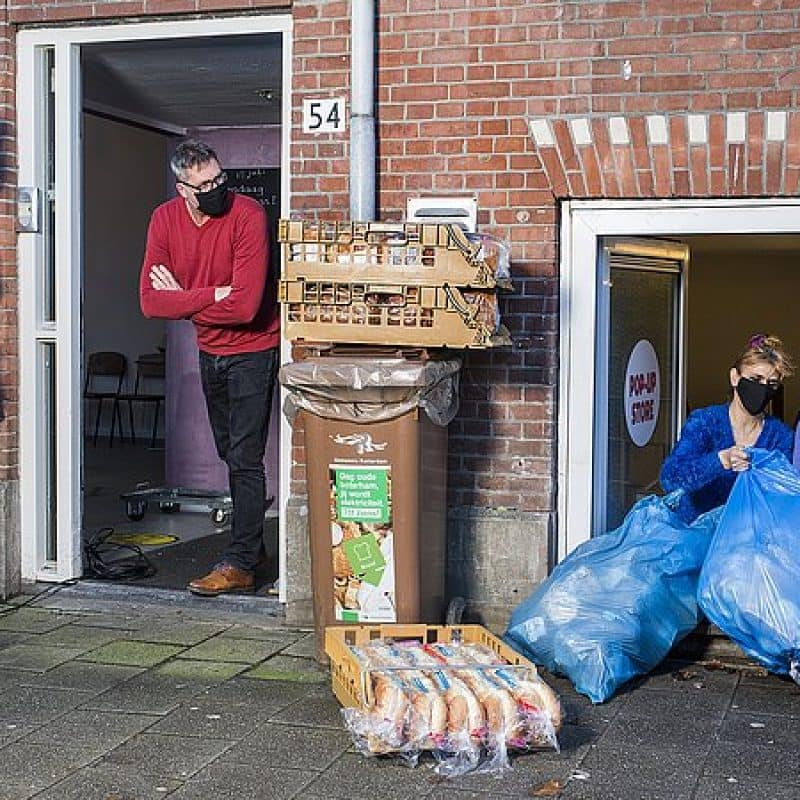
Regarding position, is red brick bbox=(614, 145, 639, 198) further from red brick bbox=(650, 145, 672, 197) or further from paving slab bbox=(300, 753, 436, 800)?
paving slab bbox=(300, 753, 436, 800)

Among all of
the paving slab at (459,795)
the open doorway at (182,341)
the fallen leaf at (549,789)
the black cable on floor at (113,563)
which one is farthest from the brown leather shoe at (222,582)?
the fallen leaf at (549,789)

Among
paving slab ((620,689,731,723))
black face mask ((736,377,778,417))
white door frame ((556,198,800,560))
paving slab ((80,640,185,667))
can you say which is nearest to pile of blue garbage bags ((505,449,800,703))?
paving slab ((620,689,731,723))

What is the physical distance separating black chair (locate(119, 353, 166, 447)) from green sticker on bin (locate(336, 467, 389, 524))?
29.2 ft

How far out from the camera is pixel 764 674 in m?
6.20

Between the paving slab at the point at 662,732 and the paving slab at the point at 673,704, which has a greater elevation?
the paving slab at the point at 673,704

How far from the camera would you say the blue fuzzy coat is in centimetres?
632

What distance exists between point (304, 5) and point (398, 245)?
5.34 ft

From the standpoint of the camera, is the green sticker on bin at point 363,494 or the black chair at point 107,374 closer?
the green sticker on bin at point 363,494

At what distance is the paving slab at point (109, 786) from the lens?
4730mm

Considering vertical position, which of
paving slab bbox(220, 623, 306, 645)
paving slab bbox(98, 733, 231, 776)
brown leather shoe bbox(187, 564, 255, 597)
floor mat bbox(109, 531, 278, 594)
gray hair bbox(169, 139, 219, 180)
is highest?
gray hair bbox(169, 139, 219, 180)

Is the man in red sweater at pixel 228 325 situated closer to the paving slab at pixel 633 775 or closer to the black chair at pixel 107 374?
the paving slab at pixel 633 775

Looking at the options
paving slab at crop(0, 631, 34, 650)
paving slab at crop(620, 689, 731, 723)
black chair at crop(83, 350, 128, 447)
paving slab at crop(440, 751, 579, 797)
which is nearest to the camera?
paving slab at crop(440, 751, 579, 797)

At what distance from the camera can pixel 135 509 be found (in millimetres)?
9703

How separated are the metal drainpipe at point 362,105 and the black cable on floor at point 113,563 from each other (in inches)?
93.4
